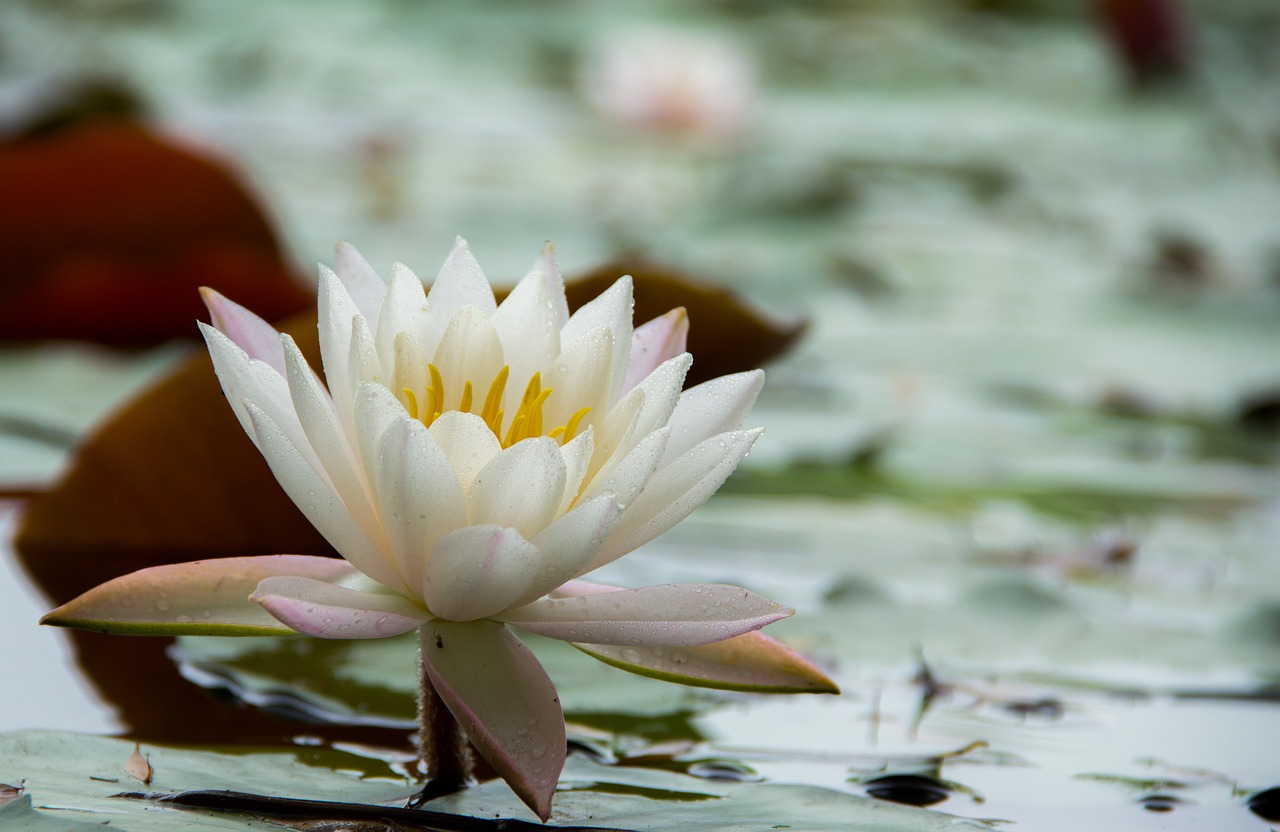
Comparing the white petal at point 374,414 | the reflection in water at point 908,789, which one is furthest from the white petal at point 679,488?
the reflection in water at point 908,789

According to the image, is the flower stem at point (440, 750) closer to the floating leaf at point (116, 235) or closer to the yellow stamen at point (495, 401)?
the yellow stamen at point (495, 401)

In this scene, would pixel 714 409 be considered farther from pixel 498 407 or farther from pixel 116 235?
pixel 116 235

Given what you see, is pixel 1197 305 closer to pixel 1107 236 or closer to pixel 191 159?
pixel 1107 236

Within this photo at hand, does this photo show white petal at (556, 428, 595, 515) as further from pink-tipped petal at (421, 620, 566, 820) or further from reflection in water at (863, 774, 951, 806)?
reflection in water at (863, 774, 951, 806)

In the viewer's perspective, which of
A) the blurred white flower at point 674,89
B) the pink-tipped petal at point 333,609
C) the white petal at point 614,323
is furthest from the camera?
the blurred white flower at point 674,89

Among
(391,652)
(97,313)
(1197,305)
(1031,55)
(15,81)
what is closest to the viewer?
(391,652)

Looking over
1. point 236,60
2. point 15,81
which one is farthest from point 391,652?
point 236,60

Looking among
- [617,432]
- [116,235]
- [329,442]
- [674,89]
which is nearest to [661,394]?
[617,432]
